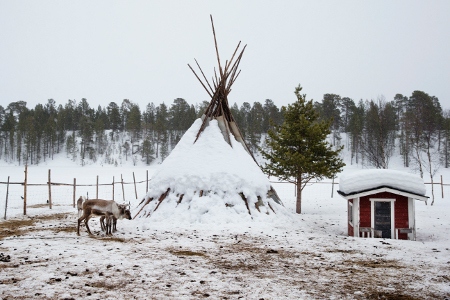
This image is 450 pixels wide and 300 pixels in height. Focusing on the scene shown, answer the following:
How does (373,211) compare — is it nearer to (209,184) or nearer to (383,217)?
(383,217)

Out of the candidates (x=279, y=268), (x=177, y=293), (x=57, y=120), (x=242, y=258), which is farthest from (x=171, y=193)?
(x=57, y=120)

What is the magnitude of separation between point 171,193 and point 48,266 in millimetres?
6778

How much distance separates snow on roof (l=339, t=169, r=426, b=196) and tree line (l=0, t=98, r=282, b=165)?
127 ft

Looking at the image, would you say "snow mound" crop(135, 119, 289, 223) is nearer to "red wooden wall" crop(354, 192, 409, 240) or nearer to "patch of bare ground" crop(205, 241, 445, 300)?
"red wooden wall" crop(354, 192, 409, 240)

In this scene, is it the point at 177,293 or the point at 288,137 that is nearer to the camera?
the point at 177,293

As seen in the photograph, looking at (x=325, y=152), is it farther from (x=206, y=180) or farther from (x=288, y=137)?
(x=206, y=180)

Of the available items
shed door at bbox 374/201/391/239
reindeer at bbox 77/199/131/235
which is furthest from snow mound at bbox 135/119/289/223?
Result: shed door at bbox 374/201/391/239

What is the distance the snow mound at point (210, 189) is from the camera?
1130cm

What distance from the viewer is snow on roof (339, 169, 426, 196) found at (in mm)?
10484

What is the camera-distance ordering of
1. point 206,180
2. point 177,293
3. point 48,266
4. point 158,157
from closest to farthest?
point 177,293, point 48,266, point 206,180, point 158,157

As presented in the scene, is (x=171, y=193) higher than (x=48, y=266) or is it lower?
higher

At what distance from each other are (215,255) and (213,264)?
31.3 inches

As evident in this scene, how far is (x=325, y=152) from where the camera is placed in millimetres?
15648

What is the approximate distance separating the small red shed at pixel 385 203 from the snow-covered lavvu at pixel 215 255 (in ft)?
0.61
